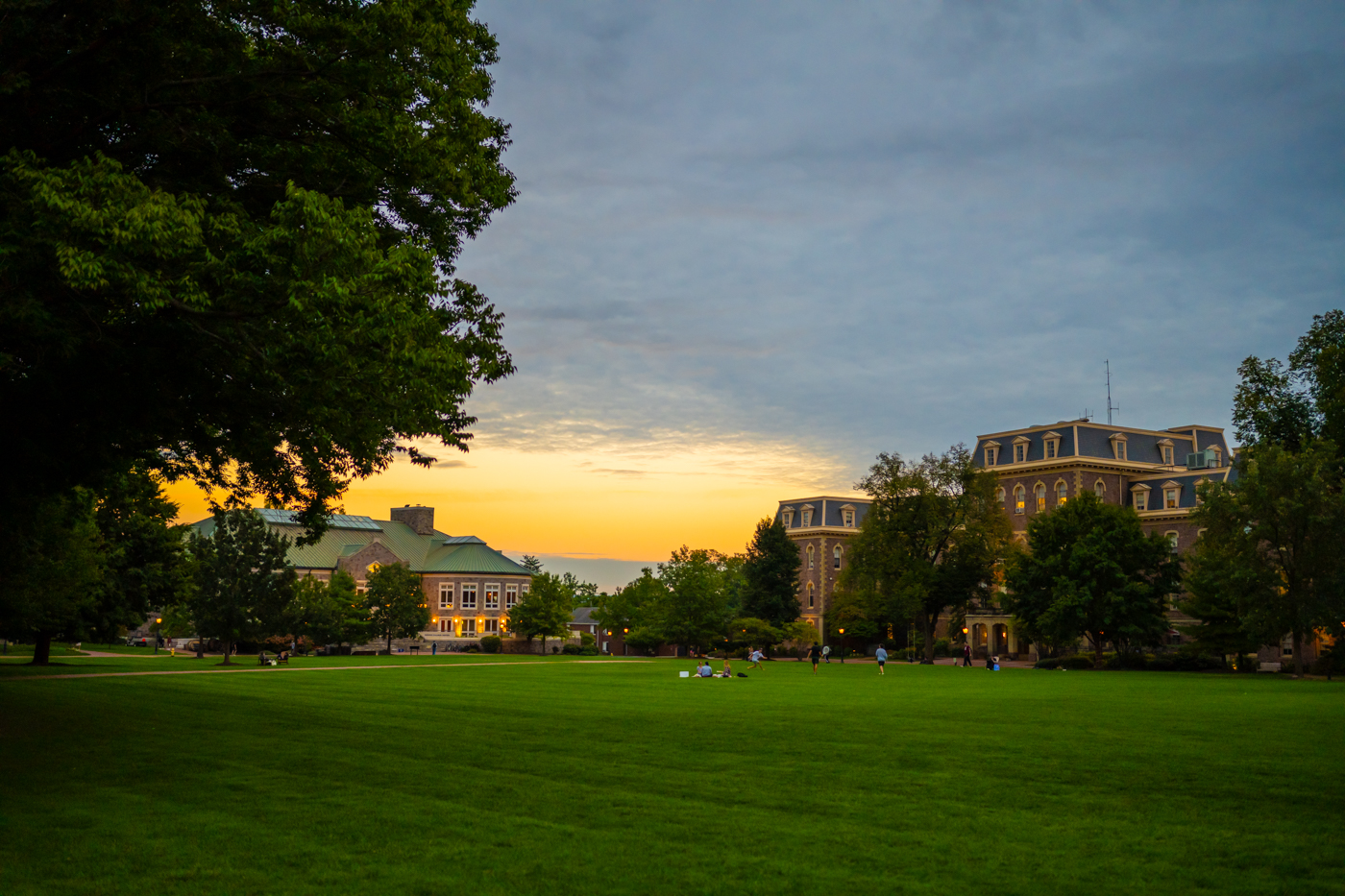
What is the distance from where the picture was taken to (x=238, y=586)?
63.1 m

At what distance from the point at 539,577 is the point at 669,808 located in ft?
299

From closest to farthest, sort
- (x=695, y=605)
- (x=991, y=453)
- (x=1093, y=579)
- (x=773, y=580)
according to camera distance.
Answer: (x=1093, y=579) < (x=695, y=605) < (x=991, y=453) < (x=773, y=580)

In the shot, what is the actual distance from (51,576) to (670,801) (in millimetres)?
35706

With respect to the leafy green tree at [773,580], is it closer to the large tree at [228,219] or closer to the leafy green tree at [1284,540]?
the leafy green tree at [1284,540]

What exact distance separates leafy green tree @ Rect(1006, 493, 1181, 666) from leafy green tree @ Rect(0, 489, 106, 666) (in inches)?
2034

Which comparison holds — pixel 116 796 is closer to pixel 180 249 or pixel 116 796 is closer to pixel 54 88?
pixel 180 249

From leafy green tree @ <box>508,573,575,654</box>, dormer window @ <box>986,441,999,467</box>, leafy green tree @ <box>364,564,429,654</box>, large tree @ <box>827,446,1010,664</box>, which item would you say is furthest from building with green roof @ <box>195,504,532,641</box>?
dormer window @ <box>986,441,999,467</box>

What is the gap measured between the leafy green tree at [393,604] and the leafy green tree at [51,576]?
4241 centimetres

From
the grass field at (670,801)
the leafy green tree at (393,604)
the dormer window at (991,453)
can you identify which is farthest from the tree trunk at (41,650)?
the dormer window at (991,453)

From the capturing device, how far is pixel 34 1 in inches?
453

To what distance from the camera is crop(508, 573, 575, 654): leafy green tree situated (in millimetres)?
98500

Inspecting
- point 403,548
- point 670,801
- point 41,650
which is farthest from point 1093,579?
point 403,548

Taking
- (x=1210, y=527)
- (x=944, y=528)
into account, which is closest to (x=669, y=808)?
(x=1210, y=527)

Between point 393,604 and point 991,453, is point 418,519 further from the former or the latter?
point 991,453
